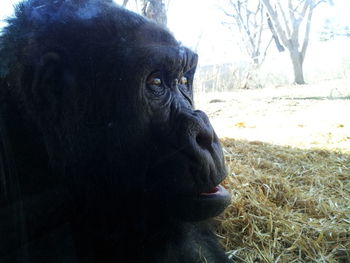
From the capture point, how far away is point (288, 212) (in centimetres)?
273

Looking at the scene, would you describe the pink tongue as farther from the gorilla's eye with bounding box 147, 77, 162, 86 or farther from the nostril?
the gorilla's eye with bounding box 147, 77, 162, 86

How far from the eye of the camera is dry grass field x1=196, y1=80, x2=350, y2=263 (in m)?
2.33

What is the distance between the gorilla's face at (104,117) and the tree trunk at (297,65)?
15289 mm

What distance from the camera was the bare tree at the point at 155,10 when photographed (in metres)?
4.10

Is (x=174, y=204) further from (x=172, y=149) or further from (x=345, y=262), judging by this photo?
(x=345, y=262)

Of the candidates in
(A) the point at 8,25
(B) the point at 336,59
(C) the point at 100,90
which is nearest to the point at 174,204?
(C) the point at 100,90

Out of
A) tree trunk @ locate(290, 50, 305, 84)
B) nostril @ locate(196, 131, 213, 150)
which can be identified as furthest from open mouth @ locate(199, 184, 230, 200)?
tree trunk @ locate(290, 50, 305, 84)

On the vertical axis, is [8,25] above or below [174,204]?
above

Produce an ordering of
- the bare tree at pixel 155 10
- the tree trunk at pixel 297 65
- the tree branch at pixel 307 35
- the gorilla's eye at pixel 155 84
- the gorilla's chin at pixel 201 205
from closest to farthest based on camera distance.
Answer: the gorilla's chin at pixel 201 205 → the gorilla's eye at pixel 155 84 → the bare tree at pixel 155 10 → the tree branch at pixel 307 35 → the tree trunk at pixel 297 65

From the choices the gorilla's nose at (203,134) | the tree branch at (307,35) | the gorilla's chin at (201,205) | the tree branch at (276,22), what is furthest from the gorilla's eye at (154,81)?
the tree branch at (276,22)

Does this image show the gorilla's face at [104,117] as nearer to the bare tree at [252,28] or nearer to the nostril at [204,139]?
the nostril at [204,139]

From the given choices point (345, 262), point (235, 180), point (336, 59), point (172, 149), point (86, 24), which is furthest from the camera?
point (336, 59)

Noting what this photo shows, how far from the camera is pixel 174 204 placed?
184 centimetres

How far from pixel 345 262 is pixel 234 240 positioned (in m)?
0.74
